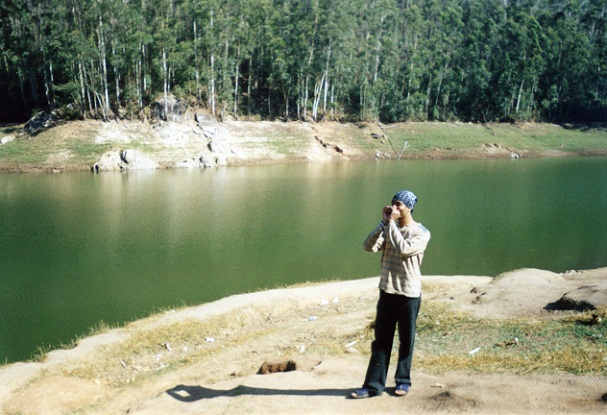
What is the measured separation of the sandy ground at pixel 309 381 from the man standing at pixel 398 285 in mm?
223

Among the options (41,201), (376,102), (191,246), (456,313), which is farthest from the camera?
(376,102)

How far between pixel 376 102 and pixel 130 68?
2877 centimetres

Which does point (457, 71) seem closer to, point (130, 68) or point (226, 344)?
point (130, 68)

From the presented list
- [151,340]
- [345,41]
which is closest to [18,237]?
[151,340]

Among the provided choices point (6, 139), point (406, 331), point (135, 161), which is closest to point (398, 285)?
point (406, 331)

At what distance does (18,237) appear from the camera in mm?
19500

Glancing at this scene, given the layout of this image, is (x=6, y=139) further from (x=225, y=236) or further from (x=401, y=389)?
(x=401, y=389)

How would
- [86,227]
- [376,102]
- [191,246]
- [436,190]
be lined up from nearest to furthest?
[191,246] → [86,227] → [436,190] → [376,102]

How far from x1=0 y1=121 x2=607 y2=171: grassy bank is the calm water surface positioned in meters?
7.93

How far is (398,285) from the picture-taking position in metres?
5.14

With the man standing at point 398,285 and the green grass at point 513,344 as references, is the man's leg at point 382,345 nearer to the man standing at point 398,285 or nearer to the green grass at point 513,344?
the man standing at point 398,285

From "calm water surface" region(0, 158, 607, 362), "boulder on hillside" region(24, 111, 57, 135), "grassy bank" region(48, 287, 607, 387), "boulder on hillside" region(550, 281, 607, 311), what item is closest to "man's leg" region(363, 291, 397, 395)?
"grassy bank" region(48, 287, 607, 387)

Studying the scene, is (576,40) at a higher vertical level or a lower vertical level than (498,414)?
higher

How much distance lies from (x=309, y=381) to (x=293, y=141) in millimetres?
47234
